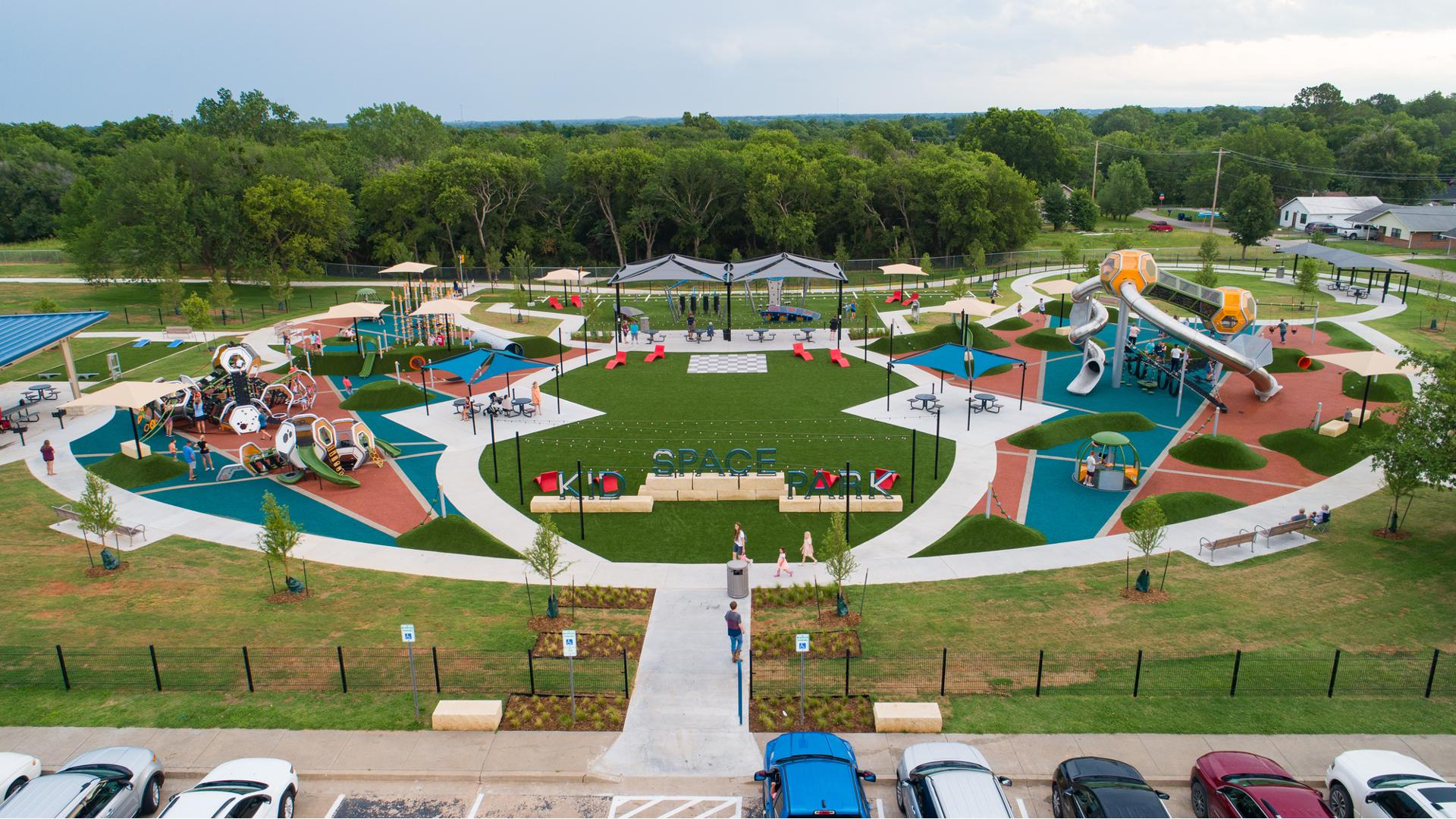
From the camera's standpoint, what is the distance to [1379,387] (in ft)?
122

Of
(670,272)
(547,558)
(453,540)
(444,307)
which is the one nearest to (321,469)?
(453,540)

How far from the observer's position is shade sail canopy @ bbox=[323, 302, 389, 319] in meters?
51.5

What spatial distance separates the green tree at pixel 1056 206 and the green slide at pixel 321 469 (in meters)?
90.0

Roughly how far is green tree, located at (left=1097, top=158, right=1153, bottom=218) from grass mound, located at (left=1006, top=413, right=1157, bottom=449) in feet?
284

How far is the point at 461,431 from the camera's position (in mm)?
34719

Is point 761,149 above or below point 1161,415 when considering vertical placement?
above

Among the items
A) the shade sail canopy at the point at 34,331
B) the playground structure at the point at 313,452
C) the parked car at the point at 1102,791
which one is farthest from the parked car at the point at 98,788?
the shade sail canopy at the point at 34,331

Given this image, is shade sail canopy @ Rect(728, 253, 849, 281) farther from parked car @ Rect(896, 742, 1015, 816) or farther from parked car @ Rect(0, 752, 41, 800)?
parked car @ Rect(0, 752, 41, 800)

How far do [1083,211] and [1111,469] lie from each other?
81.9 meters

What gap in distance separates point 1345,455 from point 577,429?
86.8 ft

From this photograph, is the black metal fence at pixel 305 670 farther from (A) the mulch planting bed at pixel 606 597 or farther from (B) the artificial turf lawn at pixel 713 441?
(B) the artificial turf lawn at pixel 713 441

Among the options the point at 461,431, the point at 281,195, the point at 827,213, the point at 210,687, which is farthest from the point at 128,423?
the point at 827,213

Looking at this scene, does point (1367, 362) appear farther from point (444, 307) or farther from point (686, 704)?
point (444, 307)

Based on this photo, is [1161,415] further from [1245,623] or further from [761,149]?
[761,149]
